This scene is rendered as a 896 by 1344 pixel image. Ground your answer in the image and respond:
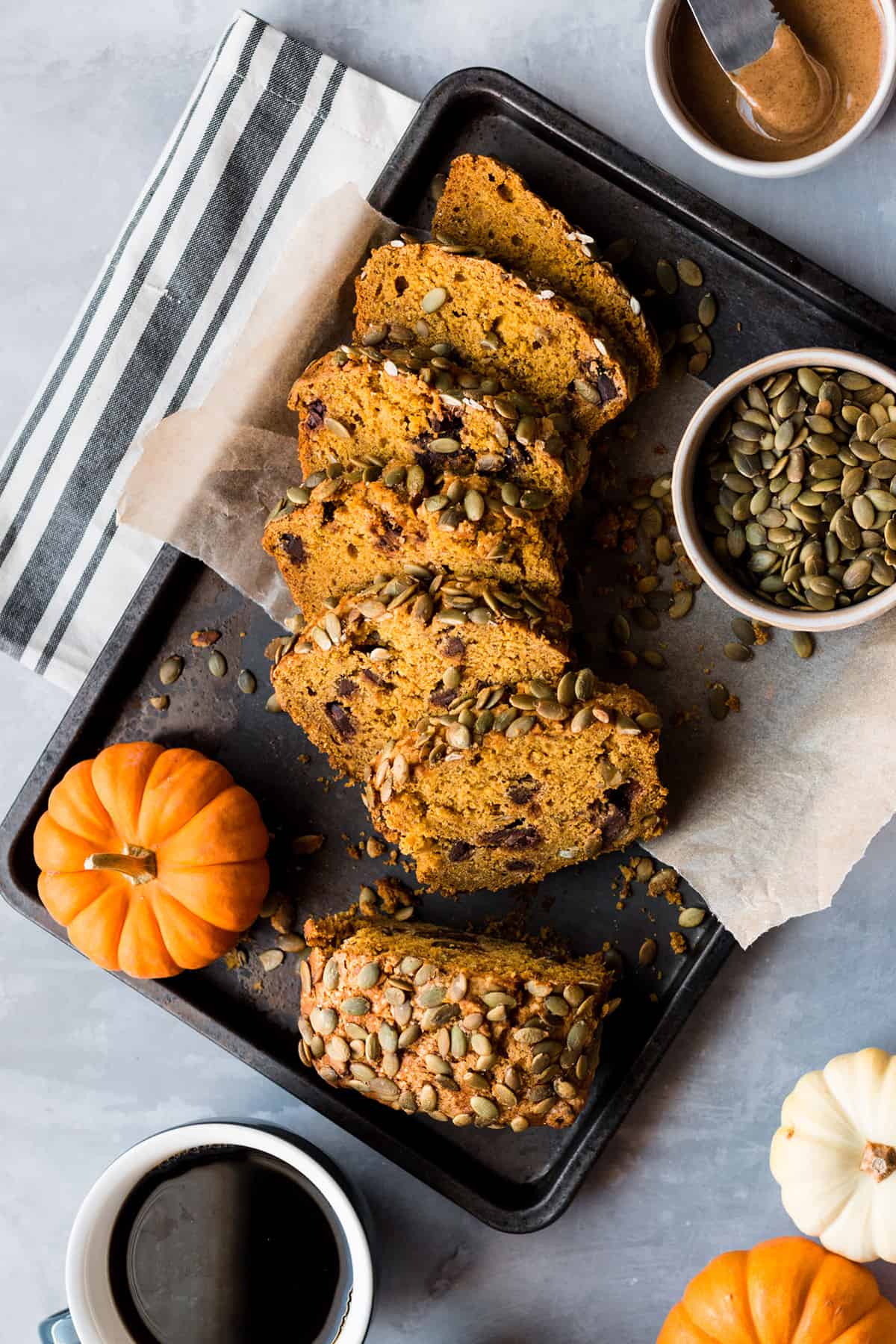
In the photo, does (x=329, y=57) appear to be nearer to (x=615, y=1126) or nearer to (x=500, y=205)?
(x=500, y=205)

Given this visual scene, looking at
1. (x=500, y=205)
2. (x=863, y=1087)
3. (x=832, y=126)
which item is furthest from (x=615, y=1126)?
(x=832, y=126)

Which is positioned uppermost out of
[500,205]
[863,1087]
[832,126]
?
[832,126]

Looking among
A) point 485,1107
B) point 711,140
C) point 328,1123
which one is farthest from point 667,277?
point 328,1123

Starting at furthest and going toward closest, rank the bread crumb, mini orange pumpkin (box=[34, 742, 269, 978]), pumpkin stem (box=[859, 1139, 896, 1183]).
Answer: the bread crumb, mini orange pumpkin (box=[34, 742, 269, 978]), pumpkin stem (box=[859, 1139, 896, 1183])

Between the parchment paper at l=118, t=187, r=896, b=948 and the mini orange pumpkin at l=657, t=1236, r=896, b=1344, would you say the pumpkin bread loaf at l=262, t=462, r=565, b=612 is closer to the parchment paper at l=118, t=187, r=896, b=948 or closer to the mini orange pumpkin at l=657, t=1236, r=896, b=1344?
the parchment paper at l=118, t=187, r=896, b=948

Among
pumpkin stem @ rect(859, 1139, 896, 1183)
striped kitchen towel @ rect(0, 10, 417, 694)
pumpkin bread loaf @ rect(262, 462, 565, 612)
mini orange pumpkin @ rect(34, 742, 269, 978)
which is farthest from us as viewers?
striped kitchen towel @ rect(0, 10, 417, 694)

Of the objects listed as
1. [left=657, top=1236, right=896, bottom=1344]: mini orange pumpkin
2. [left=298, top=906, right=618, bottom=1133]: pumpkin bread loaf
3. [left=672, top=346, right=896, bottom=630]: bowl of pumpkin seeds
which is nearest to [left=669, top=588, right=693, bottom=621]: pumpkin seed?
[left=672, top=346, right=896, bottom=630]: bowl of pumpkin seeds
